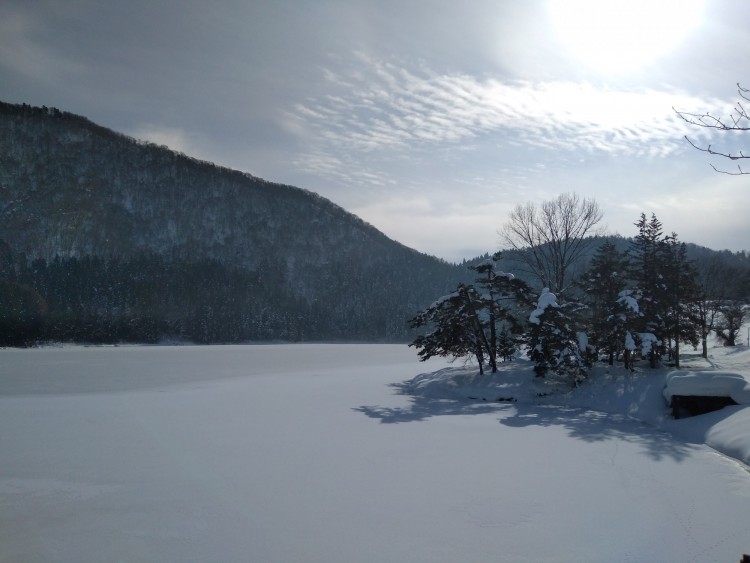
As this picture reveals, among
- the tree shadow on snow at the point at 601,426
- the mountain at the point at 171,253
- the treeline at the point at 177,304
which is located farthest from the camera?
the mountain at the point at 171,253

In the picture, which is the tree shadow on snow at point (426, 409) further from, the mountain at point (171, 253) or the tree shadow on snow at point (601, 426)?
the mountain at point (171, 253)

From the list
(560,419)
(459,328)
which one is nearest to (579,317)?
(459,328)

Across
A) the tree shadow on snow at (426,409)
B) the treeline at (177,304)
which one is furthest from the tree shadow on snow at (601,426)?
the treeline at (177,304)

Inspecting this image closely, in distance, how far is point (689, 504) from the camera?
744 centimetres

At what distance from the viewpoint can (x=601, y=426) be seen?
14.3m

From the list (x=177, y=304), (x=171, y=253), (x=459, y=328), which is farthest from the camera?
(x=171, y=253)

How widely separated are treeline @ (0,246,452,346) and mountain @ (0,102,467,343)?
311mm

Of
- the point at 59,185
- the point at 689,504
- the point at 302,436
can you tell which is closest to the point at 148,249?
the point at 59,185

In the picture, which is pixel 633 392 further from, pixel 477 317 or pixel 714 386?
pixel 477 317

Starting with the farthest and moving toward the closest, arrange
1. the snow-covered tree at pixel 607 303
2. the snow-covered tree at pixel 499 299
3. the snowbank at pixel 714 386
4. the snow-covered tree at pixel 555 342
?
the snow-covered tree at pixel 499 299
the snow-covered tree at pixel 607 303
the snow-covered tree at pixel 555 342
the snowbank at pixel 714 386

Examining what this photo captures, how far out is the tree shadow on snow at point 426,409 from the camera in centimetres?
1507

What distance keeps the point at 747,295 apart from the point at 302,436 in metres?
51.3

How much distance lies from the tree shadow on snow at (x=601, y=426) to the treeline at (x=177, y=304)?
241ft

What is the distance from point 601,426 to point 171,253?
12131cm
